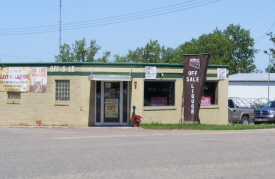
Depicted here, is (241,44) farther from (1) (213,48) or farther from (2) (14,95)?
(2) (14,95)

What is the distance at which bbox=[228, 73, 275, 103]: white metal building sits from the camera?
45969mm

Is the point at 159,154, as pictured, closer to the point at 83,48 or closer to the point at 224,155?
the point at 224,155

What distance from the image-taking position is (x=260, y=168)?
8867 mm

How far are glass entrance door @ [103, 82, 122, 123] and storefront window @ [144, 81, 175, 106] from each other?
4.78 ft

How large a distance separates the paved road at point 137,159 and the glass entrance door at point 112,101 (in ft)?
23.4

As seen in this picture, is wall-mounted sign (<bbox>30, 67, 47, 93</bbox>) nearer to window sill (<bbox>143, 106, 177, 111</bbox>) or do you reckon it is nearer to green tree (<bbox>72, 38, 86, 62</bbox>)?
window sill (<bbox>143, 106, 177, 111</bbox>)

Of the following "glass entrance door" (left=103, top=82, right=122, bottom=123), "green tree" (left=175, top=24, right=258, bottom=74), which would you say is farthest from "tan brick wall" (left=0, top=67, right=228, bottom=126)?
"green tree" (left=175, top=24, right=258, bottom=74)

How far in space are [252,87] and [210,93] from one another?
26.8m

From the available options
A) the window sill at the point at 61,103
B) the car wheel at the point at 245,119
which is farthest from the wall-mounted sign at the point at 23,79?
the car wheel at the point at 245,119

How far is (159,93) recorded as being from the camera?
69.4 ft

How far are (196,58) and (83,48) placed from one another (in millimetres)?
26178

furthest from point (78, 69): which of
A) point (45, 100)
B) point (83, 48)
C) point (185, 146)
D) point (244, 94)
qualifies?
point (244, 94)

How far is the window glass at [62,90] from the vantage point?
20.4 m

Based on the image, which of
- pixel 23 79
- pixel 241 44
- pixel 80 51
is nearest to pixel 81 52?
pixel 80 51
